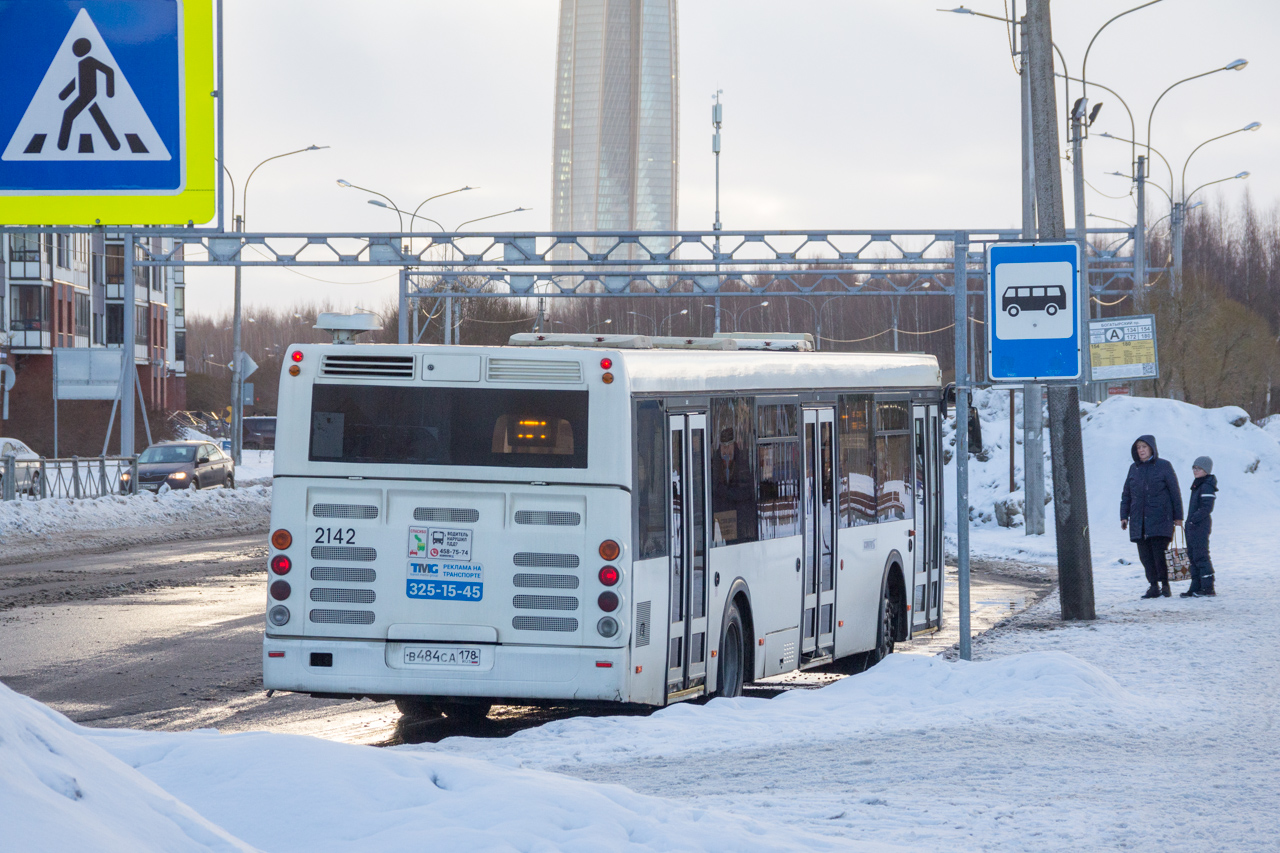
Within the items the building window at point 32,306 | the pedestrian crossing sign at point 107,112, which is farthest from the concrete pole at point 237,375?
the pedestrian crossing sign at point 107,112

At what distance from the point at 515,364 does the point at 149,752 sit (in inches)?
175

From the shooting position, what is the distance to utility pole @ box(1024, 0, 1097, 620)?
16.0 meters

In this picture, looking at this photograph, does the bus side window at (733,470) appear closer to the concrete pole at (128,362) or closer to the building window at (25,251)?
the concrete pole at (128,362)

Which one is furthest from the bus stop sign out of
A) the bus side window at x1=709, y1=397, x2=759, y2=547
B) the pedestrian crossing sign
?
the pedestrian crossing sign

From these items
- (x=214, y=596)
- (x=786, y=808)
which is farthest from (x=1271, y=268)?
(x=786, y=808)

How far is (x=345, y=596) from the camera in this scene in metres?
9.85

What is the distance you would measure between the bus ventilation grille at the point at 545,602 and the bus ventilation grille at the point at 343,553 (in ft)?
3.19

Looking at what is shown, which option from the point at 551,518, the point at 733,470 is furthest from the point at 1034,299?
the point at 551,518

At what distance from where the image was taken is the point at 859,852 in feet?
19.6

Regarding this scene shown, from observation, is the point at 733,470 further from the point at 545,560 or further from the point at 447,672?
the point at 447,672

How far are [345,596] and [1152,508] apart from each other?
12.3m

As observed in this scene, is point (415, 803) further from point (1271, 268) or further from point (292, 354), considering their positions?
point (1271, 268)

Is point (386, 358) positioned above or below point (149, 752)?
above


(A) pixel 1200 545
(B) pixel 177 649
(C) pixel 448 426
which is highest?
(C) pixel 448 426
